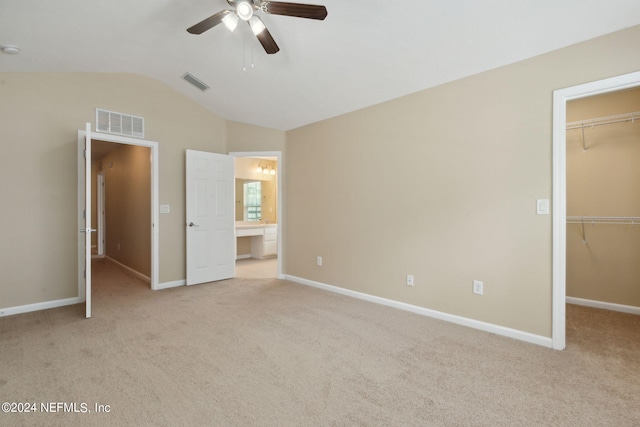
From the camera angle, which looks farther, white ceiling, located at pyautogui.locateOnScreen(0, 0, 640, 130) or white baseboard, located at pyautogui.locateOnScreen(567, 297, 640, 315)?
white baseboard, located at pyautogui.locateOnScreen(567, 297, 640, 315)

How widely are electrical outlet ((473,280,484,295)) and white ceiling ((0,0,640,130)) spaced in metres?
2.06

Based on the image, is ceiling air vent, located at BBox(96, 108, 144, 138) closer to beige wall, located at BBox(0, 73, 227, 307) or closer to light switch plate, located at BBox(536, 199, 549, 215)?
beige wall, located at BBox(0, 73, 227, 307)

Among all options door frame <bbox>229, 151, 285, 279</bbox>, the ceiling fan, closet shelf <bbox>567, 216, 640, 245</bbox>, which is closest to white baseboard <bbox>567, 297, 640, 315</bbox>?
closet shelf <bbox>567, 216, 640, 245</bbox>

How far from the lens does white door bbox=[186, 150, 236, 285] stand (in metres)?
4.74

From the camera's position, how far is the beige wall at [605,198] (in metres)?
3.54

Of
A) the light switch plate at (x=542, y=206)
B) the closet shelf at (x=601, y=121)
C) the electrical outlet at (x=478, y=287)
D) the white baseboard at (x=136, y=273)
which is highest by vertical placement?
the closet shelf at (x=601, y=121)

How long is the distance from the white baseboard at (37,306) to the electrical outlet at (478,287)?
4.62m

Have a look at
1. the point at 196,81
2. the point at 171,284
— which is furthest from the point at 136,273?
the point at 196,81

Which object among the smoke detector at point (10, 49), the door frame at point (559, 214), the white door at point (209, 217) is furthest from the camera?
the white door at point (209, 217)

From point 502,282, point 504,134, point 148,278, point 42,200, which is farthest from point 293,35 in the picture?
point 148,278

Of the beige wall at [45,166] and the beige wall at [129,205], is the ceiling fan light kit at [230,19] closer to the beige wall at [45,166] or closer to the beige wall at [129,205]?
the beige wall at [45,166]

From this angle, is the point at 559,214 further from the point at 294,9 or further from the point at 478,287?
the point at 294,9

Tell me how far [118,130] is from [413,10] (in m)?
3.84

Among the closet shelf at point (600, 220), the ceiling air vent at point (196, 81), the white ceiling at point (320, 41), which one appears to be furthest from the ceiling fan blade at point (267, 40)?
the closet shelf at point (600, 220)
